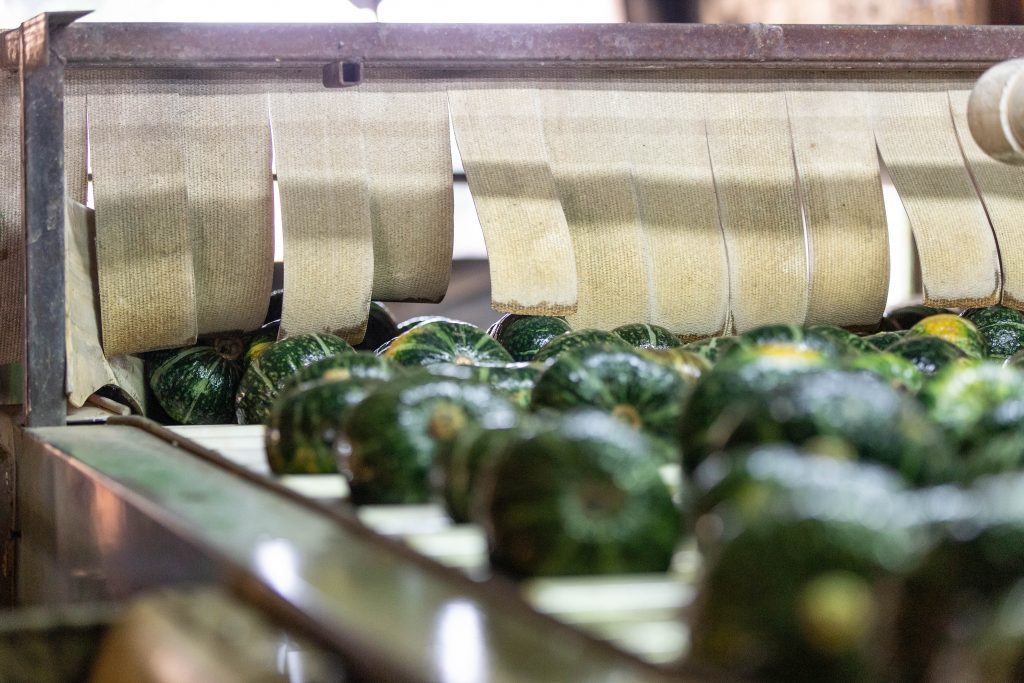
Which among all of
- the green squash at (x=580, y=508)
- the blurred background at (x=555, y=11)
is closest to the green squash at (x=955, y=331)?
the green squash at (x=580, y=508)

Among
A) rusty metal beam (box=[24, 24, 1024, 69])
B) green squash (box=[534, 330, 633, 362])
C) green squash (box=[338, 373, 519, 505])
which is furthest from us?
rusty metal beam (box=[24, 24, 1024, 69])

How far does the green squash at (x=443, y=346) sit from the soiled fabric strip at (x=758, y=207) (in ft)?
3.27

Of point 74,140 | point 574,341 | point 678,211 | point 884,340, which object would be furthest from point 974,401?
point 74,140

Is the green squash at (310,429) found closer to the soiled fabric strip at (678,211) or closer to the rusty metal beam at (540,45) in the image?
the rusty metal beam at (540,45)

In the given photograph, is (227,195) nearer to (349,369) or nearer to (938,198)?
(349,369)

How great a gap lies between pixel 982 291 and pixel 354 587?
129 inches

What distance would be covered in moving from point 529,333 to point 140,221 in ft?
3.72

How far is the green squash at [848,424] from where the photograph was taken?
4.62 feet

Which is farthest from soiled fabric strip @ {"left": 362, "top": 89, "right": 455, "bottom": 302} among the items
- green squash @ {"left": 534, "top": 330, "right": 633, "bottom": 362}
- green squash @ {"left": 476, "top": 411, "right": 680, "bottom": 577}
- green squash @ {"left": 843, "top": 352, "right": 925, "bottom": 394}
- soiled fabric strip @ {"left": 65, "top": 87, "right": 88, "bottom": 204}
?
green squash @ {"left": 476, "top": 411, "right": 680, "bottom": 577}

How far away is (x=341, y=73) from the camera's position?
351 centimetres

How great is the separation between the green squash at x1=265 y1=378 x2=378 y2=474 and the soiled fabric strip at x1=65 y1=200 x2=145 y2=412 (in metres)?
1.40

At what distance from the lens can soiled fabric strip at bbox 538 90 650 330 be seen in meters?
3.94

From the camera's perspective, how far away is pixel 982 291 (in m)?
4.07

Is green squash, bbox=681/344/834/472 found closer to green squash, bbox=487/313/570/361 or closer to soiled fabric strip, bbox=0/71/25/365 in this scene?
green squash, bbox=487/313/570/361
